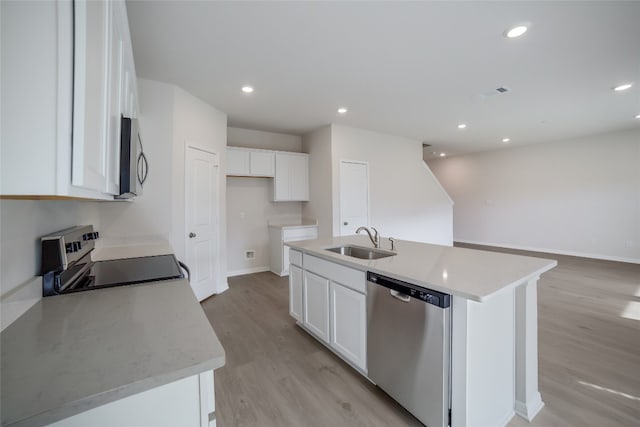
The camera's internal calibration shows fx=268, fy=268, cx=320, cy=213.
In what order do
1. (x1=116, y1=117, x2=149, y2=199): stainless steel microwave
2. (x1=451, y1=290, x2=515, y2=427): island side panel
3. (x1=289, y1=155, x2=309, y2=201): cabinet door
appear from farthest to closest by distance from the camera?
1. (x1=289, y1=155, x2=309, y2=201): cabinet door
2. (x1=451, y1=290, x2=515, y2=427): island side panel
3. (x1=116, y1=117, x2=149, y2=199): stainless steel microwave

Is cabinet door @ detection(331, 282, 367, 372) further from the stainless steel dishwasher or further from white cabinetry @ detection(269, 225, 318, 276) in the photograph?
white cabinetry @ detection(269, 225, 318, 276)

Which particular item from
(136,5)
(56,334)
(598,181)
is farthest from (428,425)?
(598,181)

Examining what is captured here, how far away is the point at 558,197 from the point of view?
20.6 feet

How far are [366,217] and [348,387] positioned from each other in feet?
11.4

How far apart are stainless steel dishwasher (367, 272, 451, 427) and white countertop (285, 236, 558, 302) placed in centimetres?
7

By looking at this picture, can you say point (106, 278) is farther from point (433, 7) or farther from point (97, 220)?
point (433, 7)

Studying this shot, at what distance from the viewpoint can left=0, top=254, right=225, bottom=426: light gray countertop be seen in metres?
0.59

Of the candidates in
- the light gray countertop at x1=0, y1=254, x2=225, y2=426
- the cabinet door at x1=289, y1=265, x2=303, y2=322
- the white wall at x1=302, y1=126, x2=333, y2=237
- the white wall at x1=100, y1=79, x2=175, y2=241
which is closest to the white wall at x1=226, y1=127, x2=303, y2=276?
the white wall at x1=302, y1=126, x2=333, y2=237

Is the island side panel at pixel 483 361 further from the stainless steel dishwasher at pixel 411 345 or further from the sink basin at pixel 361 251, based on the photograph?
the sink basin at pixel 361 251

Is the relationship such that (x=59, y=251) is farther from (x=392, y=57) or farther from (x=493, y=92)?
(x=493, y=92)

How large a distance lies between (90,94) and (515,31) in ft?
9.49

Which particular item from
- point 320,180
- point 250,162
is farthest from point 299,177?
point 250,162

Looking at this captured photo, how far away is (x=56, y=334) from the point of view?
2.82 feet

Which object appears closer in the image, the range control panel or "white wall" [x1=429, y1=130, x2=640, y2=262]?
the range control panel
